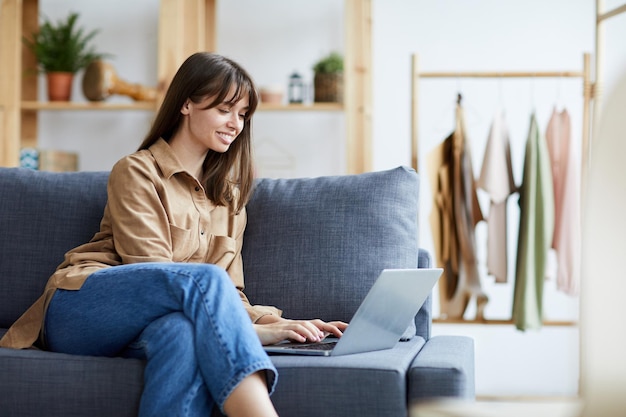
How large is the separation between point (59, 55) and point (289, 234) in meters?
2.25

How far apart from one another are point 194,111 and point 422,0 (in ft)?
7.13

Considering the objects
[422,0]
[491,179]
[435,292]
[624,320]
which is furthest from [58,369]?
[422,0]

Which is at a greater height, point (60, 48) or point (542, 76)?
point (60, 48)

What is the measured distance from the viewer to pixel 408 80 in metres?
4.20

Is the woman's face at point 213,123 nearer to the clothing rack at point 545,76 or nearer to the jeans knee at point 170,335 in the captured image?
the jeans knee at point 170,335

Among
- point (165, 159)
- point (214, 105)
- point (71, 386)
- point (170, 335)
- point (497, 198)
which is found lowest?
point (71, 386)

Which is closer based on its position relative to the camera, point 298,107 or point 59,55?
point 298,107

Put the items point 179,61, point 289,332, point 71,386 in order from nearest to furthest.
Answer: point 71,386
point 289,332
point 179,61

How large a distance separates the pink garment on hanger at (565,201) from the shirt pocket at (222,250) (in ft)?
5.32

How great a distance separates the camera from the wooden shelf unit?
3867 mm

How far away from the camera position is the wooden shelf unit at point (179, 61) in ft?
12.7

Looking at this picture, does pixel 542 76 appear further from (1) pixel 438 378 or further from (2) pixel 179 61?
(1) pixel 438 378

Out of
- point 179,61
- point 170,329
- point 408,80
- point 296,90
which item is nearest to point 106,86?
point 179,61

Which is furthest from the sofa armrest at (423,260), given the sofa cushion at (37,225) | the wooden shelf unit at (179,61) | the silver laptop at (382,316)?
the wooden shelf unit at (179,61)
